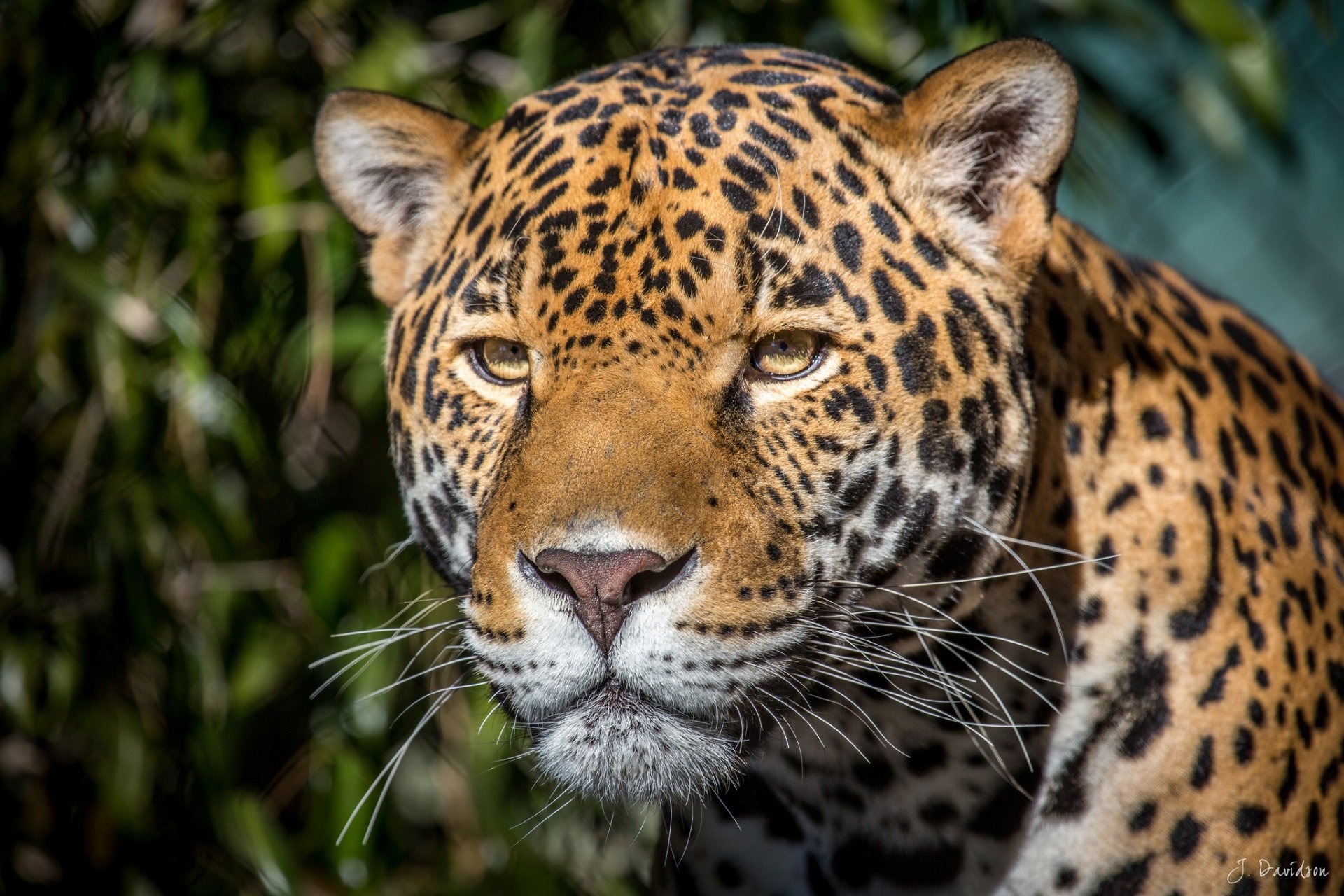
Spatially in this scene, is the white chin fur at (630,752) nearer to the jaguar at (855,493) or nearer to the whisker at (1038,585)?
the jaguar at (855,493)

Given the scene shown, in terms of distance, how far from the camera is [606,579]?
1.36 meters

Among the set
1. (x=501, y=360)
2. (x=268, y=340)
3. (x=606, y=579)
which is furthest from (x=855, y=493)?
(x=268, y=340)

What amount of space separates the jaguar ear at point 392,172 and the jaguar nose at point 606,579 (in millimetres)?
728

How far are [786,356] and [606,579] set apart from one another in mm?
416

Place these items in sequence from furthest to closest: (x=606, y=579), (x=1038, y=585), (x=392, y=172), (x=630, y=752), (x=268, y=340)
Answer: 1. (x=268, y=340)
2. (x=392, y=172)
3. (x=1038, y=585)
4. (x=630, y=752)
5. (x=606, y=579)

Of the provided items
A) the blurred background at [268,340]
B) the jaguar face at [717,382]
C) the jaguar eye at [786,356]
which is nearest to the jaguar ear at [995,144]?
the jaguar face at [717,382]

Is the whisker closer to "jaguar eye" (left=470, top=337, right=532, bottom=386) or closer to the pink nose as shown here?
the pink nose

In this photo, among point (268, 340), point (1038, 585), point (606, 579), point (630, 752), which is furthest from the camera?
point (268, 340)

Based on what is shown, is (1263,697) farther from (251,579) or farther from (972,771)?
(251,579)

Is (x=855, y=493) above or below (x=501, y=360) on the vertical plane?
above

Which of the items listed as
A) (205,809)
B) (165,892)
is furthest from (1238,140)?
(165,892)

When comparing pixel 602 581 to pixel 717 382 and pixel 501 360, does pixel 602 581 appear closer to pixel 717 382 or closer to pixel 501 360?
pixel 717 382

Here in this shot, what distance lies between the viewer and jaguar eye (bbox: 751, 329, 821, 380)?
160 centimetres

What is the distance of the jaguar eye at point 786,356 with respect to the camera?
1599 mm
